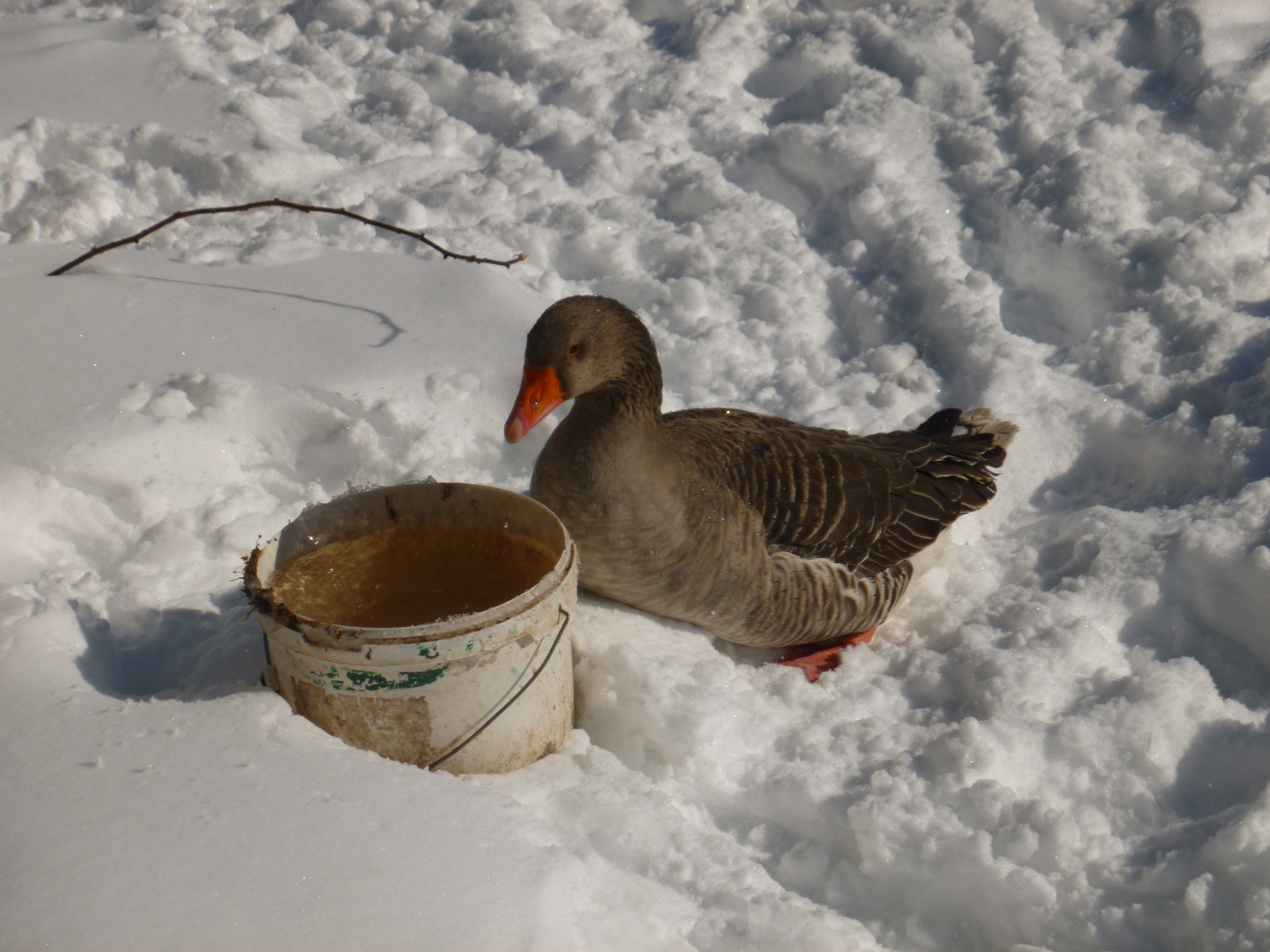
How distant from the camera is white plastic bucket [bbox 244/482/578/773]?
208cm

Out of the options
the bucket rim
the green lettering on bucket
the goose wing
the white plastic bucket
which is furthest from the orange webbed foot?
the green lettering on bucket

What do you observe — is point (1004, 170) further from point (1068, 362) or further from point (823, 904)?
point (823, 904)

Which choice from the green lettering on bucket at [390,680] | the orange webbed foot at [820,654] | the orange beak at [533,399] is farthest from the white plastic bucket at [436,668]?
the orange webbed foot at [820,654]

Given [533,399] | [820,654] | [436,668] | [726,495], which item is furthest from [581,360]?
[820,654]

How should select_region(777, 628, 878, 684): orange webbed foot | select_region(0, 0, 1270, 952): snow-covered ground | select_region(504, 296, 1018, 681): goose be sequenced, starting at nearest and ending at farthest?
select_region(0, 0, 1270, 952): snow-covered ground
select_region(504, 296, 1018, 681): goose
select_region(777, 628, 878, 684): orange webbed foot

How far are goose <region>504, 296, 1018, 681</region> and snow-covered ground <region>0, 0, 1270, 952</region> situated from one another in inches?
6.5

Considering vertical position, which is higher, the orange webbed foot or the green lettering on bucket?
the green lettering on bucket

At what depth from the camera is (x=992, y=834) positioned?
2.24 meters

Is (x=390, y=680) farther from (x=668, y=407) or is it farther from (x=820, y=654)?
(x=668, y=407)

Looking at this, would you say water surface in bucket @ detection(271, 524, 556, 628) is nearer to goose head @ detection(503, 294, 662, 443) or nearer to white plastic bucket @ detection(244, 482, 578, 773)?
white plastic bucket @ detection(244, 482, 578, 773)

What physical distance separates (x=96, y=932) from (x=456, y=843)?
0.59 meters

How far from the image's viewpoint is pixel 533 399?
8.73ft

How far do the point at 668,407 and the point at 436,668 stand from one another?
194 centimetres

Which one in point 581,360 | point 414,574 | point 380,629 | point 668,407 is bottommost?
point 668,407
